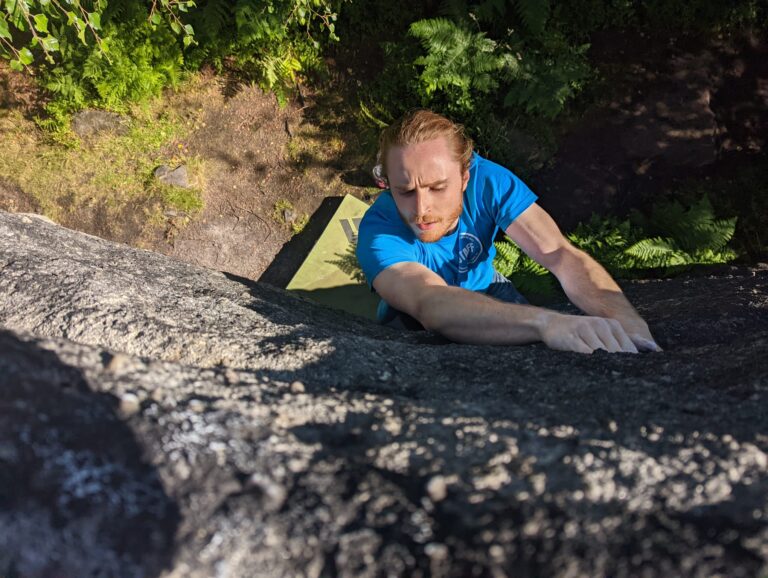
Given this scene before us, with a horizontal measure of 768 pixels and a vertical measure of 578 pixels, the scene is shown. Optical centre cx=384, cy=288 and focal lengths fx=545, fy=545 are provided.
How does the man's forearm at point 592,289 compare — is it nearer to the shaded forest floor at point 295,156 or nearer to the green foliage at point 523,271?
the green foliage at point 523,271

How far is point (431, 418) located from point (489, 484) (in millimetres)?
358

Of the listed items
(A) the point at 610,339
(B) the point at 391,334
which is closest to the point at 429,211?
(B) the point at 391,334

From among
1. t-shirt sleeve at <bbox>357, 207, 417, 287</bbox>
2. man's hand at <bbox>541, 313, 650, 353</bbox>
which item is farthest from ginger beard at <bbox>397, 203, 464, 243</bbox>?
man's hand at <bbox>541, 313, 650, 353</bbox>

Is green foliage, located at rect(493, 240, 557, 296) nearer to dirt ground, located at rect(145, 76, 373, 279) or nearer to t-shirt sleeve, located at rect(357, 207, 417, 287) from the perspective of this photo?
dirt ground, located at rect(145, 76, 373, 279)

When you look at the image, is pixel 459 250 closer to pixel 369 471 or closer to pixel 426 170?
pixel 426 170

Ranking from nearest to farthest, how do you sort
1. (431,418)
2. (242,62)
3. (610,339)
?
(431,418)
(610,339)
(242,62)

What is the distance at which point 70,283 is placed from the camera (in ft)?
8.89

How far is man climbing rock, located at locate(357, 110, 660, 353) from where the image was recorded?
2.94 meters

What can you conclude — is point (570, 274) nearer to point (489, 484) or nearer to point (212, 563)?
point (489, 484)

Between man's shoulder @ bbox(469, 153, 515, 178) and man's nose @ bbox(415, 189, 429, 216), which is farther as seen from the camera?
man's shoulder @ bbox(469, 153, 515, 178)

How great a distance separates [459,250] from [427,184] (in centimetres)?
75

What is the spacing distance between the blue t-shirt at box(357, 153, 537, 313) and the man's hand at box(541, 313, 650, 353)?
51.8 inches

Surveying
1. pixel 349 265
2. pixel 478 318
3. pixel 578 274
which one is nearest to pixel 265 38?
pixel 349 265

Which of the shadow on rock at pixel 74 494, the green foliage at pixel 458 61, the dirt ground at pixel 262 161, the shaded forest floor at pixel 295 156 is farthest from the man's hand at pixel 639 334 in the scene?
the dirt ground at pixel 262 161
